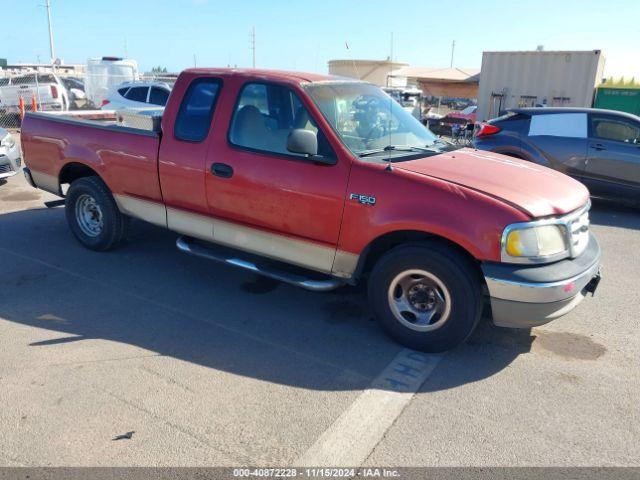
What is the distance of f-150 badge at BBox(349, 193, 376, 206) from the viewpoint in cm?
385

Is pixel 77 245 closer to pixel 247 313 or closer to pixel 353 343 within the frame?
pixel 247 313

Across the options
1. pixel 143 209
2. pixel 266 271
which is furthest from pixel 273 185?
pixel 143 209

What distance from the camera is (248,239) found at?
4582 mm

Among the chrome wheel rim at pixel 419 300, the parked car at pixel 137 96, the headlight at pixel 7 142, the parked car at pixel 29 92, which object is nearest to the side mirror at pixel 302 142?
the chrome wheel rim at pixel 419 300

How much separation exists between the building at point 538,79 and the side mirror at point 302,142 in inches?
589

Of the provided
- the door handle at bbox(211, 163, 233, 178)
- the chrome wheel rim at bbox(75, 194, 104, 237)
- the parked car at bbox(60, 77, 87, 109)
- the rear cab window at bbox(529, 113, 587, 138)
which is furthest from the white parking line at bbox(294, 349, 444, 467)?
the parked car at bbox(60, 77, 87, 109)

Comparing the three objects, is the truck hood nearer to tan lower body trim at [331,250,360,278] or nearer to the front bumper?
the front bumper

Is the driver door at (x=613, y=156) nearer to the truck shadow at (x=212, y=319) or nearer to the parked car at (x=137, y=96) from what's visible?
the truck shadow at (x=212, y=319)

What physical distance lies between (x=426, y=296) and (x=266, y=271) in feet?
4.34

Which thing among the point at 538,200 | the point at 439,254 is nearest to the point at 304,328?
the point at 439,254

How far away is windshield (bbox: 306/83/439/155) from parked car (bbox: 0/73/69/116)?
16814mm

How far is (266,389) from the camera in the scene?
344 cm

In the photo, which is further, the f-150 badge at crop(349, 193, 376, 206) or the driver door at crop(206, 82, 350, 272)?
the driver door at crop(206, 82, 350, 272)

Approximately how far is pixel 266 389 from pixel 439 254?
147cm
